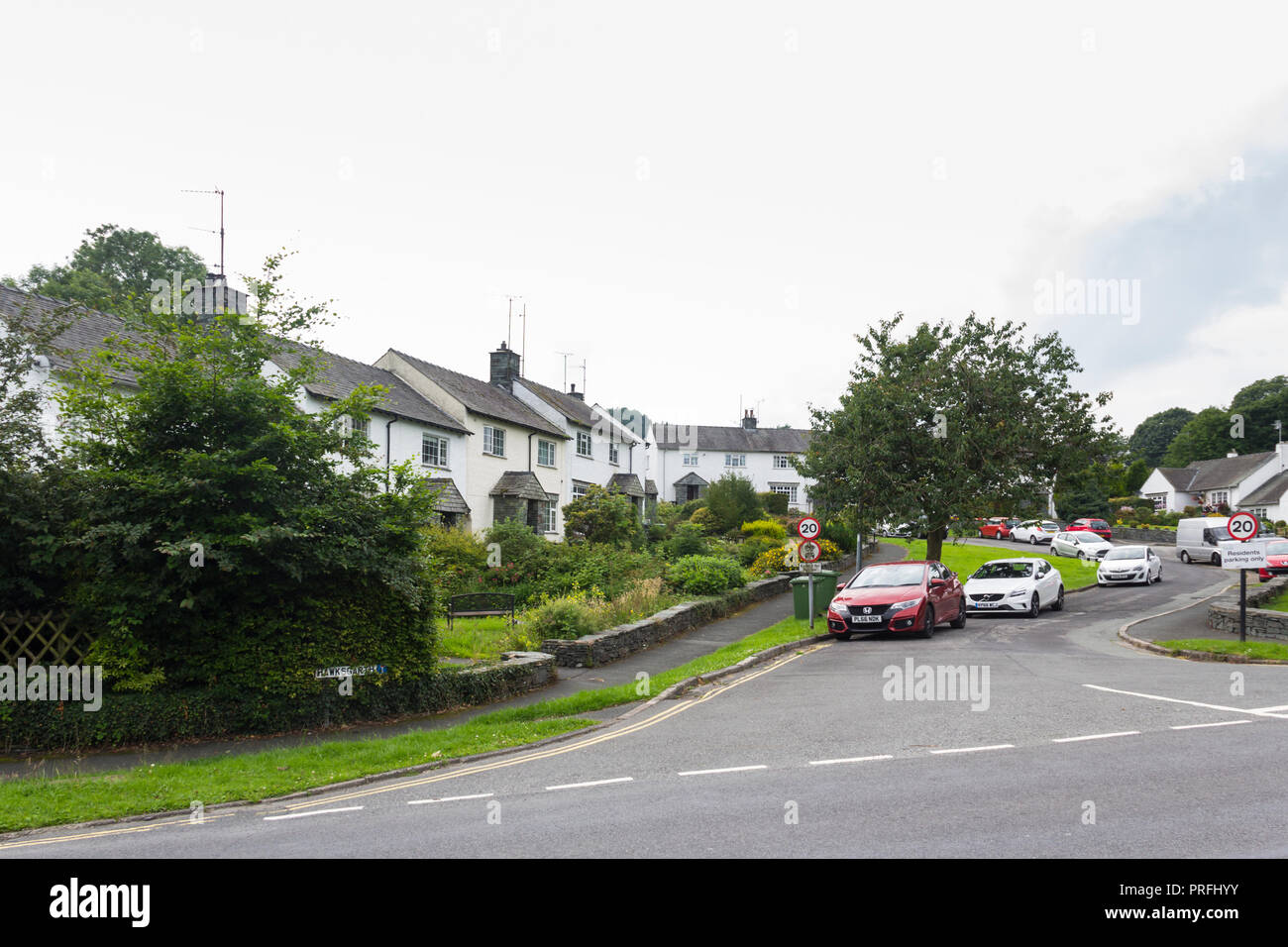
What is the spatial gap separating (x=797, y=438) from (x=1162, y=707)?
69.3 metres

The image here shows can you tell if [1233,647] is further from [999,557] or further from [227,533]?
[999,557]

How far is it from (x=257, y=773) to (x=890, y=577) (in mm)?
14351

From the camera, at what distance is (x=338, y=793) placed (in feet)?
26.3

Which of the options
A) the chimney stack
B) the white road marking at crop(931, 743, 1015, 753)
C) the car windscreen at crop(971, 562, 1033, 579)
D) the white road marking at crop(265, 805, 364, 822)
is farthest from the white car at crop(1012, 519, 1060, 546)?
the white road marking at crop(265, 805, 364, 822)

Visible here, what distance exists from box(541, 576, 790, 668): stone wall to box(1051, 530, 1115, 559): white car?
78.2ft

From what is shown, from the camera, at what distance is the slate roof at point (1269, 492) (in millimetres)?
64750

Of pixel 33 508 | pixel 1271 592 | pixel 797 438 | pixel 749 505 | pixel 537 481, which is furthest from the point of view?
pixel 797 438

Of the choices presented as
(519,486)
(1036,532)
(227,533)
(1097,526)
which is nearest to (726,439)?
(1036,532)

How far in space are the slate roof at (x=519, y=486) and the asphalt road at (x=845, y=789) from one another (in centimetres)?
2357

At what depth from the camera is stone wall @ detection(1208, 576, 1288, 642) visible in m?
16.9

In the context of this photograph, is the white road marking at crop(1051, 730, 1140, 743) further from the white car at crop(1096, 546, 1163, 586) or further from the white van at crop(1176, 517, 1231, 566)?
the white van at crop(1176, 517, 1231, 566)

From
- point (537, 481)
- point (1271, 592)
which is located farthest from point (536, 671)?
point (537, 481)

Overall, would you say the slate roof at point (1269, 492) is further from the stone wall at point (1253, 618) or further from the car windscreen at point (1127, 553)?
the stone wall at point (1253, 618)
